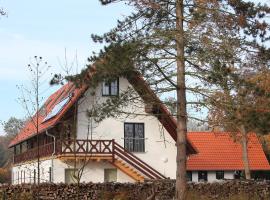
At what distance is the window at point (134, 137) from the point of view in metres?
35.9

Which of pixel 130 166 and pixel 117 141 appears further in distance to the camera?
pixel 117 141

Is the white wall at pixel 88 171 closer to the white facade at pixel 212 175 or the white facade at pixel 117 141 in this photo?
the white facade at pixel 117 141

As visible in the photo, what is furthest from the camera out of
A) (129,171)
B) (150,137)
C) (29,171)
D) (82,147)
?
→ (29,171)

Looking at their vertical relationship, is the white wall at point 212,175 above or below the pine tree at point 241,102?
below

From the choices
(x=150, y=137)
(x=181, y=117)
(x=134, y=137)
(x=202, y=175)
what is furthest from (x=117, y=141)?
(x=181, y=117)

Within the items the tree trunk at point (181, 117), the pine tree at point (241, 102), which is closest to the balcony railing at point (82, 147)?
the tree trunk at point (181, 117)

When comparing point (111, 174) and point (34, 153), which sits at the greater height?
point (34, 153)

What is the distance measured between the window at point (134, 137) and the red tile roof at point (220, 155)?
27.6ft

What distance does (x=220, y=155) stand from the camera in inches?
1799

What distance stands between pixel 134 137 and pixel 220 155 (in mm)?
11848

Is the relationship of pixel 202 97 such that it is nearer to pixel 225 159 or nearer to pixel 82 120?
pixel 82 120

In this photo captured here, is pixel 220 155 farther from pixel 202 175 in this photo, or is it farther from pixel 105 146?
pixel 105 146

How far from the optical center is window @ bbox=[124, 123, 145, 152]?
35.9 metres

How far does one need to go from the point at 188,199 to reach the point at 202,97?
14.2 feet
